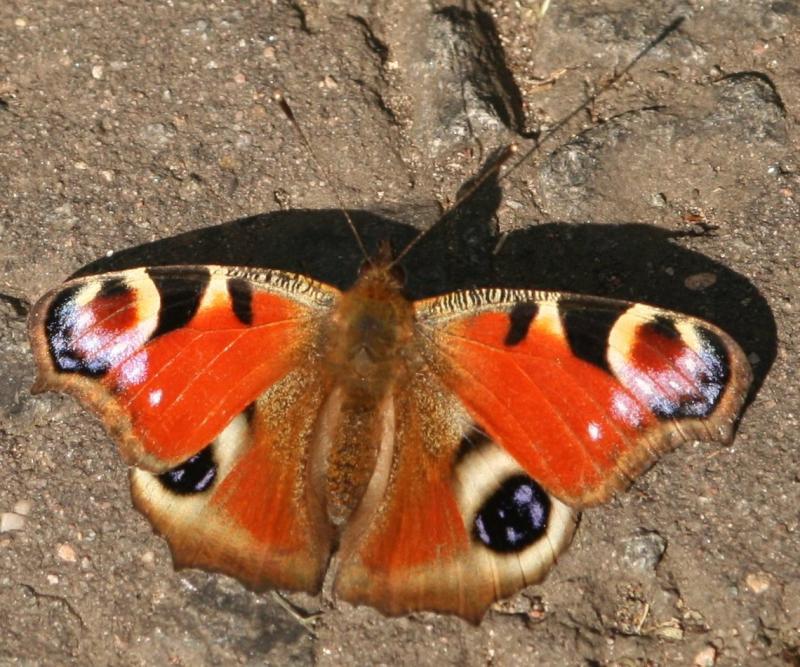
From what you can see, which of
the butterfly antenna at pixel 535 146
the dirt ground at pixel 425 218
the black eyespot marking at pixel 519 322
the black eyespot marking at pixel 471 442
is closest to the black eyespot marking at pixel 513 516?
the black eyespot marking at pixel 471 442

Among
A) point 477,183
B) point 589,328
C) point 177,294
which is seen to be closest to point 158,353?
point 177,294

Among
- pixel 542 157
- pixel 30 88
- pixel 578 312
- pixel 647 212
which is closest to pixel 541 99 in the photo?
pixel 542 157

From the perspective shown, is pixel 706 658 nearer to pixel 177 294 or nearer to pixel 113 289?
pixel 177 294

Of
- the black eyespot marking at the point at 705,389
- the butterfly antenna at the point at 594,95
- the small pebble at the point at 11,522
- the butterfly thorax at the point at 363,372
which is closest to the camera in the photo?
the black eyespot marking at the point at 705,389

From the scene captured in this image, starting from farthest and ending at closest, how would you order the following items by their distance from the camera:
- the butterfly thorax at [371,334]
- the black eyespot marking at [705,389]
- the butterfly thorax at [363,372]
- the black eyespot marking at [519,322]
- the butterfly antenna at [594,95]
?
1. the butterfly antenna at [594,95]
2. the butterfly thorax at [371,334]
3. the butterfly thorax at [363,372]
4. the black eyespot marking at [519,322]
5. the black eyespot marking at [705,389]

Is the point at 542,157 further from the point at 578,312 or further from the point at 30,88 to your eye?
the point at 30,88

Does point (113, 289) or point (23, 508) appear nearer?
point (113, 289)

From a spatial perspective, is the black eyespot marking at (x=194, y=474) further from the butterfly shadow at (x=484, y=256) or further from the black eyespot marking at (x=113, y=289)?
the butterfly shadow at (x=484, y=256)

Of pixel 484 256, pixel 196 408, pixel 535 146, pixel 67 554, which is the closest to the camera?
pixel 196 408
